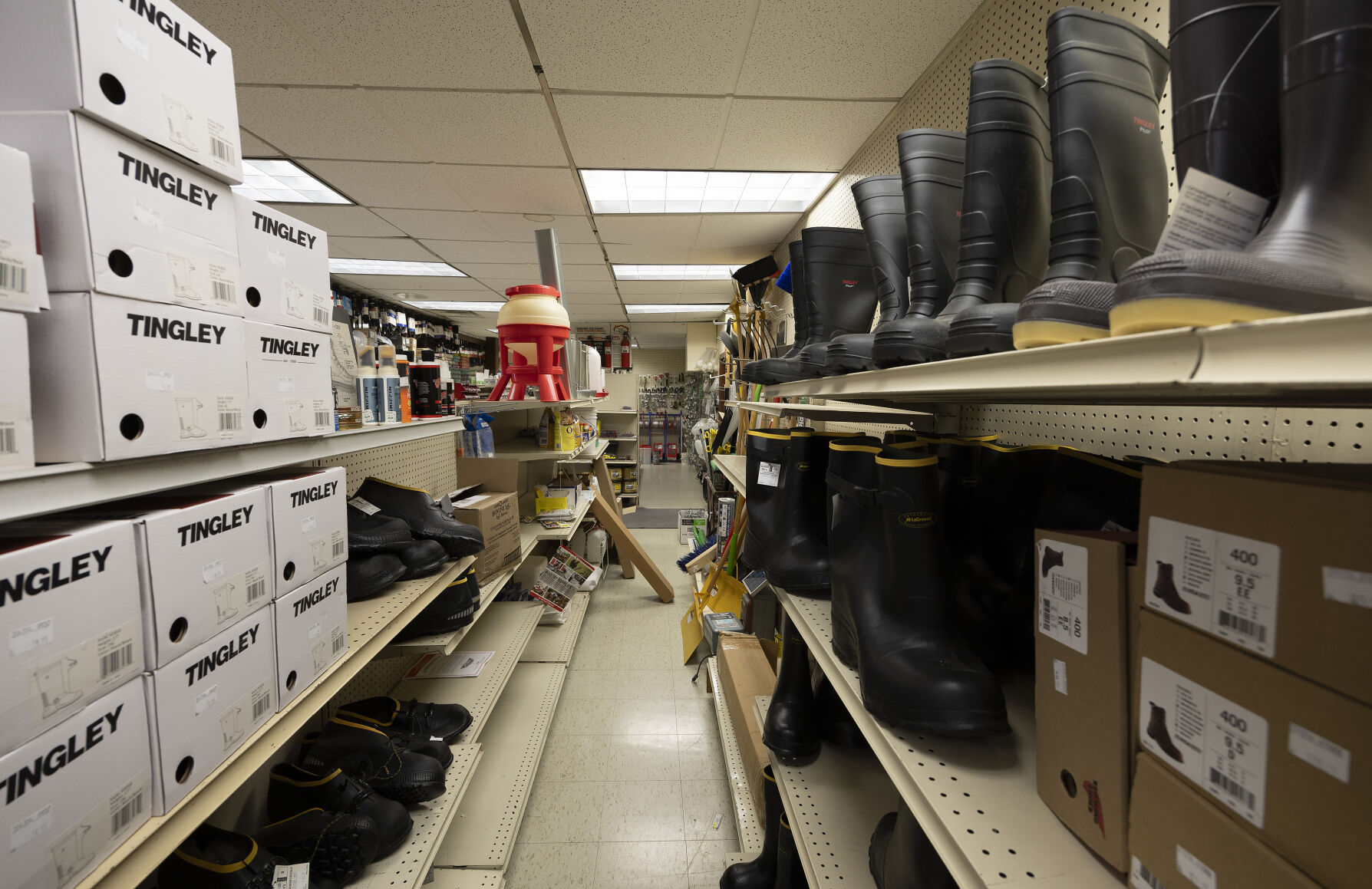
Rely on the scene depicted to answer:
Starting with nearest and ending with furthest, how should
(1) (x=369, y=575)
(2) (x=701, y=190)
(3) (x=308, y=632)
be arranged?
(3) (x=308, y=632) < (1) (x=369, y=575) < (2) (x=701, y=190)

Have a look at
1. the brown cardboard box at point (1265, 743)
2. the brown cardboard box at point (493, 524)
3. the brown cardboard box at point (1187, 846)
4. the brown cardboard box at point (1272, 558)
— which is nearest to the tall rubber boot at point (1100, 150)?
the brown cardboard box at point (1272, 558)

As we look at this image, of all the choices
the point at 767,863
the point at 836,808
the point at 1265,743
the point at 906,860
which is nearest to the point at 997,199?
the point at 1265,743

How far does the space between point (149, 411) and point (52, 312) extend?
13cm

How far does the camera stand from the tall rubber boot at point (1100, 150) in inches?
22.4

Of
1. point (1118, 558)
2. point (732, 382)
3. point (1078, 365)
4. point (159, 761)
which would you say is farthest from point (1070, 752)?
point (732, 382)

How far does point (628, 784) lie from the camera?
214 cm

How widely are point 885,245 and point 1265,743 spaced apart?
99cm

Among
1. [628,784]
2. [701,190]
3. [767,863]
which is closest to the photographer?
[767,863]

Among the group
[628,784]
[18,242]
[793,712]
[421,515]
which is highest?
[18,242]

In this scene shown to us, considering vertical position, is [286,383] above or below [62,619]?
above

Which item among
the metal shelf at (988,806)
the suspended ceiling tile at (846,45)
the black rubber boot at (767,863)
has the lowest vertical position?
the black rubber boot at (767,863)

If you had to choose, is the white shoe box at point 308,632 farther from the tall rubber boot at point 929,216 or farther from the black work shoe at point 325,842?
the tall rubber boot at point 929,216

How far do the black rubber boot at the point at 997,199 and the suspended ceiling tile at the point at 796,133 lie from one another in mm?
1444

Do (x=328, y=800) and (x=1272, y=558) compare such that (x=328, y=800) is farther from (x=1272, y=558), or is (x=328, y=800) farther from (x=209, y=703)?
(x=1272, y=558)
